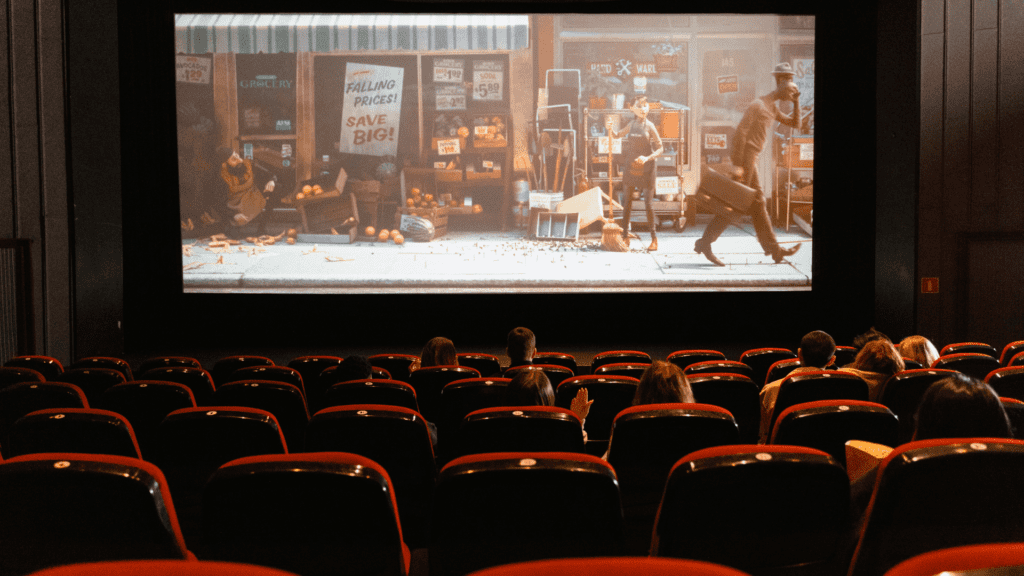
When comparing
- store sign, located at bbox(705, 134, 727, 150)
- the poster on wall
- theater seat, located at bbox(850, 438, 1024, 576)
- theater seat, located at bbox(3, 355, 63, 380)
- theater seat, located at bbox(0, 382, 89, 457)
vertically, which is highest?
the poster on wall

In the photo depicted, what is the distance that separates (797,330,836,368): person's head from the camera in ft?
12.7

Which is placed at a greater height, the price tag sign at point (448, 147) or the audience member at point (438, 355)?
the price tag sign at point (448, 147)

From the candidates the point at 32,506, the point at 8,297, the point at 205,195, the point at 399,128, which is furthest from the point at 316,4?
the point at 32,506

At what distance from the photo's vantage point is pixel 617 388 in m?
3.65

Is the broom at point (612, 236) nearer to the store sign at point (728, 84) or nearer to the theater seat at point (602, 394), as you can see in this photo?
the store sign at point (728, 84)

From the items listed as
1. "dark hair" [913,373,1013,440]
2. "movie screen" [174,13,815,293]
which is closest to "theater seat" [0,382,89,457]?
"dark hair" [913,373,1013,440]

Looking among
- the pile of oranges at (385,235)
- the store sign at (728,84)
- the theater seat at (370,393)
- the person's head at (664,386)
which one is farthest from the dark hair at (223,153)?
the person's head at (664,386)

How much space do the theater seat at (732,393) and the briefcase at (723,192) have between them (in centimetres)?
529

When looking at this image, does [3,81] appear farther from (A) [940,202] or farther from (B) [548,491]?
(A) [940,202]

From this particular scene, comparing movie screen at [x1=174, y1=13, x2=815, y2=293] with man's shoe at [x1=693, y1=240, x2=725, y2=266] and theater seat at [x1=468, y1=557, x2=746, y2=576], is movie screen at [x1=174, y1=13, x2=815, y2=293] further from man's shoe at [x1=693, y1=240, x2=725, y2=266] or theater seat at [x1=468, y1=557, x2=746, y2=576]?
theater seat at [x1=468, y1=557, x2=746, y2=576]

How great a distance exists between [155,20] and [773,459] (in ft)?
28.9

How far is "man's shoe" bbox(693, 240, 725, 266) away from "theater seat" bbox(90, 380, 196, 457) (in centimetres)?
640

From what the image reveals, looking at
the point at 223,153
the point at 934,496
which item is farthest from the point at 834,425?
the point at 223,153

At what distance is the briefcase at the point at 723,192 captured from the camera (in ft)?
27.8
